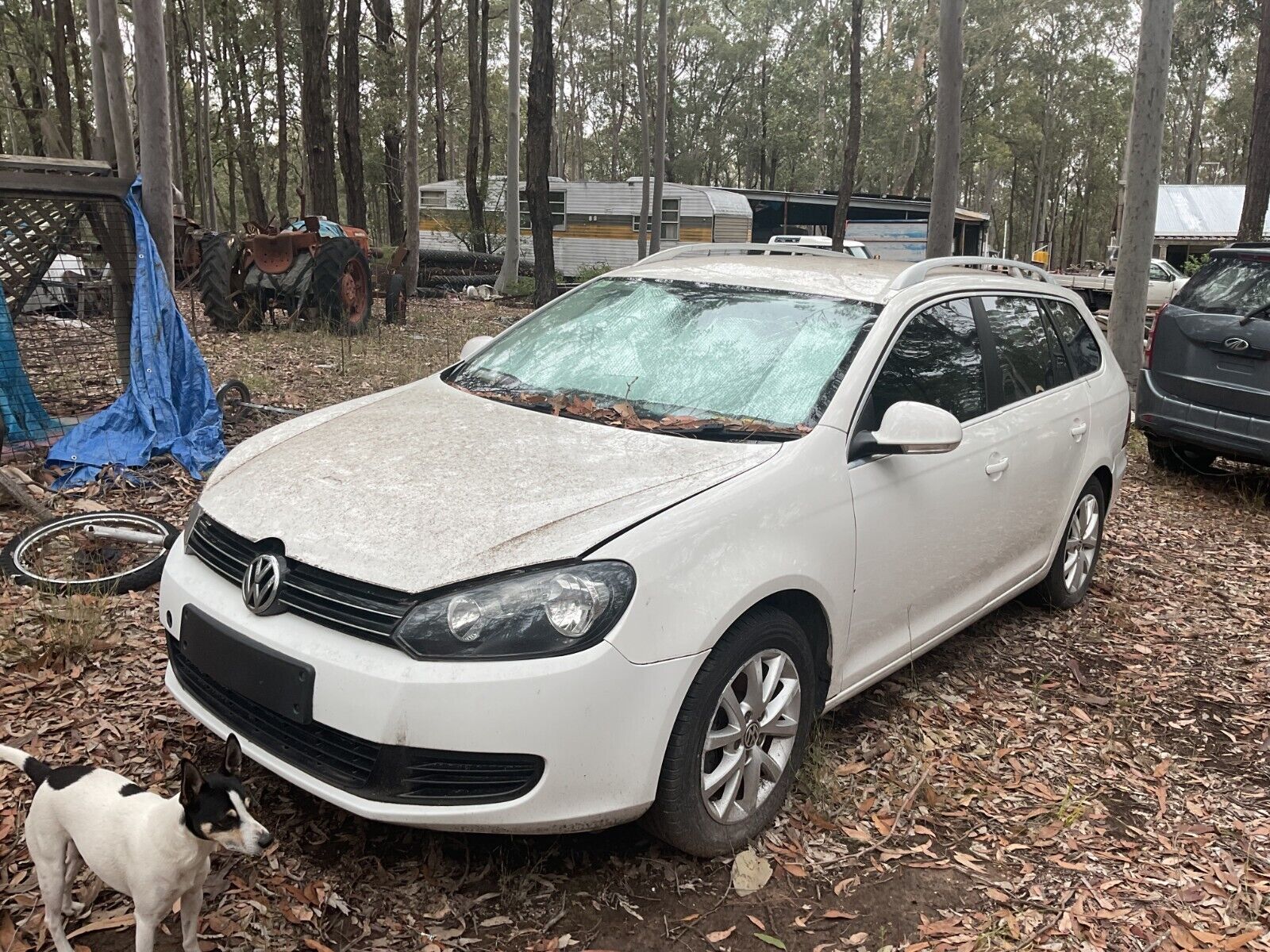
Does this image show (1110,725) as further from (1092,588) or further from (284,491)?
(284,491)

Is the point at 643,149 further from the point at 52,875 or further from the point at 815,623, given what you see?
the point at 52,875

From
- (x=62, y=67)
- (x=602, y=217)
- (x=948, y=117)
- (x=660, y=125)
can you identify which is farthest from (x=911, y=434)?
(x=62, y=67)

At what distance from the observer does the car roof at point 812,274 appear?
3.89 m

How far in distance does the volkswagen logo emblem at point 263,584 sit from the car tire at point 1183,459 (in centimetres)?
757

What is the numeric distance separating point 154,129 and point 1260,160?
14.2m

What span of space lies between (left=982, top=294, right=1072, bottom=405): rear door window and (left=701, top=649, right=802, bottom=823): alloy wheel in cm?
187

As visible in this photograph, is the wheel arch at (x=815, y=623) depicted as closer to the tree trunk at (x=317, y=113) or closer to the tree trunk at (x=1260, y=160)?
the tree trunk at (x=1260, y=160)

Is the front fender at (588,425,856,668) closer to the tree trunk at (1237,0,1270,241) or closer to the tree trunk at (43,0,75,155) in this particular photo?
the tree trunk at (1237,0,1270,241)

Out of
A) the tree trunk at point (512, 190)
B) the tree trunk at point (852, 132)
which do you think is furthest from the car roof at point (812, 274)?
the tree trunk at point (512, 190)

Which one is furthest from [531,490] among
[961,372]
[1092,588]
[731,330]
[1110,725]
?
[1092,588]

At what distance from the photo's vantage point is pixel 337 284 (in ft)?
41.7

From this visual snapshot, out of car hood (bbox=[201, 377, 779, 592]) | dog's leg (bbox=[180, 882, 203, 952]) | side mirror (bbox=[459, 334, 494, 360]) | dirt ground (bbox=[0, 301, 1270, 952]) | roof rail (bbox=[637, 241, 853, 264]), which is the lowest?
dirt ground (bbox=[0, 301, 1270, 952])

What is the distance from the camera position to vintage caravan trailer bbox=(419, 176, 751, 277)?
1134 inches

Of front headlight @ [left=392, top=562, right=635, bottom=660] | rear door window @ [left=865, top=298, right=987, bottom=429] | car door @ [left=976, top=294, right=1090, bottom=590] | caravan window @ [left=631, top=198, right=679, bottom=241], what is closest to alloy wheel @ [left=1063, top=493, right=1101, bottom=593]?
car door @ [left=976, top=294, right=1090, bottom=590]
